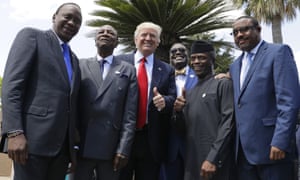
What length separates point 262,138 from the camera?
2.74 metres

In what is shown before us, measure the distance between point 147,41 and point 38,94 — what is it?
4.29 ft

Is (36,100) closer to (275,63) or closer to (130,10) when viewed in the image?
(275,63)

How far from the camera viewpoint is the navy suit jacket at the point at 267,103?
8.65 feet

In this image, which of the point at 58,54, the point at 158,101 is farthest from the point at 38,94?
the point at 158,101

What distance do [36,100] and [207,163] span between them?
1376 mm

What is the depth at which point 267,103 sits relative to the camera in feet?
9.05

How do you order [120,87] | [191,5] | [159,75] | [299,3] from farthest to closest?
[299,3] → [191,5] → [159,75] → [120,87]

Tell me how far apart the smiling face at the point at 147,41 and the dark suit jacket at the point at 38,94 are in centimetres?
100

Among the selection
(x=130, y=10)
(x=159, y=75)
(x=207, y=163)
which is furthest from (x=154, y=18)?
(x=207, y=163)

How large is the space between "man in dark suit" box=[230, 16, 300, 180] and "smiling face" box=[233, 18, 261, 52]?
4.0 inches

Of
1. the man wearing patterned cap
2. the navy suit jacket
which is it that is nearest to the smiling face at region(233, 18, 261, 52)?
the navy suit jacket

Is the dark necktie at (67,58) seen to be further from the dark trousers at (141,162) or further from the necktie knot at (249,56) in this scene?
the necktie knot at (249,56)

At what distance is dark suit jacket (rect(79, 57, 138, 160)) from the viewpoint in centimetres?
286

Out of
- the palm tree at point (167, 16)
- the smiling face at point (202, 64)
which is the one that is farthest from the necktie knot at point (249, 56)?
the palm tree at point (167, 16)
